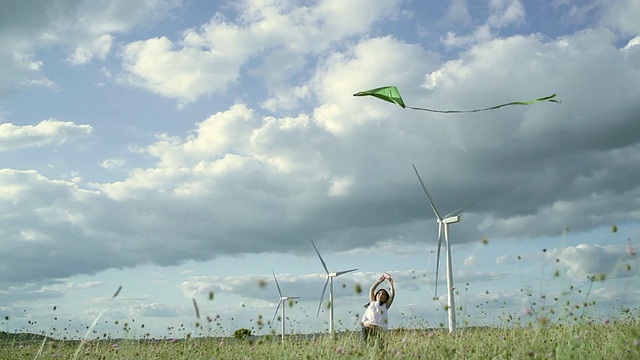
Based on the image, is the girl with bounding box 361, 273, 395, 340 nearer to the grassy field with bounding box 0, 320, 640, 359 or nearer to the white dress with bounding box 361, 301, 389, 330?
the white dress with bounding box 361, 301, 389, 330

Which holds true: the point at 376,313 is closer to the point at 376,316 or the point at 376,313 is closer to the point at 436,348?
the point at 376,316

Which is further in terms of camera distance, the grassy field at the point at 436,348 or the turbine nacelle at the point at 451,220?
the turbine nacelle at the point at 451,220

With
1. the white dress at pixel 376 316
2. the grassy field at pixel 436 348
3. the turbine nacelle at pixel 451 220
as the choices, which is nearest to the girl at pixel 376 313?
the white dress at pixel 376 316

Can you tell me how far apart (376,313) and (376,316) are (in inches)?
2.8

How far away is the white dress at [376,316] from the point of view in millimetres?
15062

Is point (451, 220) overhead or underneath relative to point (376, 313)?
overhead

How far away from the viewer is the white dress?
15062 mm

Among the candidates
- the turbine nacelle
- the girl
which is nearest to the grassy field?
the girl

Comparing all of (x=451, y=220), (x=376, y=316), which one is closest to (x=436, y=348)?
(x=376, y=316)

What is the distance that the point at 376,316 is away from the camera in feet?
49.7

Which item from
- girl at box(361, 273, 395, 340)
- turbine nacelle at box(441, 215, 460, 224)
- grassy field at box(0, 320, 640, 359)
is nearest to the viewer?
grassy field at box(0, 320, 640, 359)

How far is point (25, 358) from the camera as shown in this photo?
41.0 feet

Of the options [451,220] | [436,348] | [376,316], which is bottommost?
[436,348]

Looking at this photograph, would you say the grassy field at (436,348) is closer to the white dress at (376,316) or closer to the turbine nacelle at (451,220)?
the white dress at (376,316)
